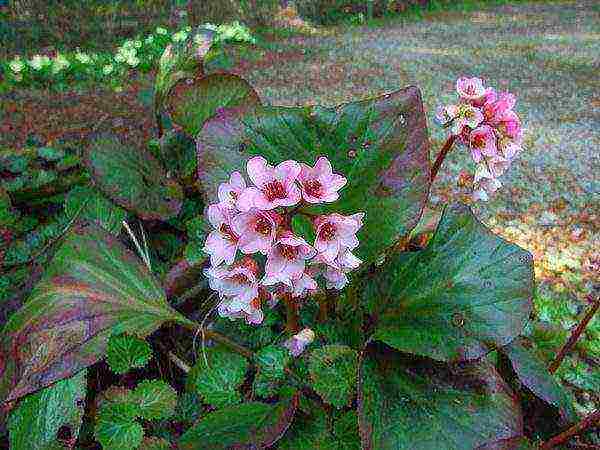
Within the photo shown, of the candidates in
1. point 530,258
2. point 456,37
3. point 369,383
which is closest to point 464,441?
point 369,383

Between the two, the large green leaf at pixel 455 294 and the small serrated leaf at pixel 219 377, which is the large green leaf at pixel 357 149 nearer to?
the large green leaf at pixel 455 294

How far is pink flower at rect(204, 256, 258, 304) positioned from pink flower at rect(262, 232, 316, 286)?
0.07 m

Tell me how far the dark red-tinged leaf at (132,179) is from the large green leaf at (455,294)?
630 mm

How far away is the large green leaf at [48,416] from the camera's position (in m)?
1.10

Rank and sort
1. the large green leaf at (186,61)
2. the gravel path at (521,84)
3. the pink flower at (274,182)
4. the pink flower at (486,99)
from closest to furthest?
the pink flower at (274,182) → the pink flower at (486,99) → the large green leaf at (186,61) → the gravel path at (521,84)

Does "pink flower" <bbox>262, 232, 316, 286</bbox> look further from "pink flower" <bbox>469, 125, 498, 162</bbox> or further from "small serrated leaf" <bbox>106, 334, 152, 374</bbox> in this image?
"pink flower" <bbox>469, 125, 498, 162</bbox>

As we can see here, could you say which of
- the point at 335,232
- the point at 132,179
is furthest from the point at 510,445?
the point at 132,179

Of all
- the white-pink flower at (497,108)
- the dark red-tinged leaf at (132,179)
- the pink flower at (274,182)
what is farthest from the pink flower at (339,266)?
the dark red-tinged leaf at (132,179)

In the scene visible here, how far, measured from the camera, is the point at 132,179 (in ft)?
5.32

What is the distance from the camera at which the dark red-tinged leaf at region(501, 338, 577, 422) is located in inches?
44.6

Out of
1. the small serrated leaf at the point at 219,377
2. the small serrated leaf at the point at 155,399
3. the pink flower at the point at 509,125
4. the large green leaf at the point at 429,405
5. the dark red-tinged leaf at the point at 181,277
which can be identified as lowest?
the dark red-tinged leaf at the point at 181,277

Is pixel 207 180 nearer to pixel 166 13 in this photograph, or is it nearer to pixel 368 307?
pixel 368 307

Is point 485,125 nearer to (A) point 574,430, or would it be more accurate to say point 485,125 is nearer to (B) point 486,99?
(B) point 486,99

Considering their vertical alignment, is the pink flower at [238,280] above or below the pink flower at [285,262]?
below
